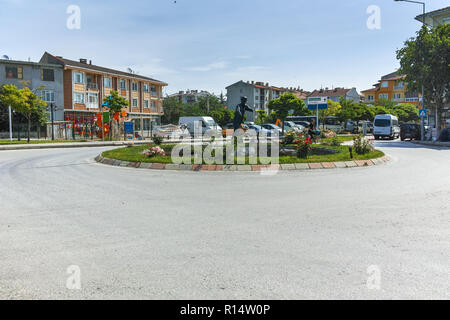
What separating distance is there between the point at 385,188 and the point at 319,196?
2.15 m

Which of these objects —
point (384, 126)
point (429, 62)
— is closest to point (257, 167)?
point (429, 62)

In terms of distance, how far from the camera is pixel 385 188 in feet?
30.0

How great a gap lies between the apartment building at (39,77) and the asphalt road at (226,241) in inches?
1680

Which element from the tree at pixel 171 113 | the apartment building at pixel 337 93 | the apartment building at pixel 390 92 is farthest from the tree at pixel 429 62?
the apartment building at pixel 337 93

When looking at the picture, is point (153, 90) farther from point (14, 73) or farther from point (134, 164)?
point (134, 164)

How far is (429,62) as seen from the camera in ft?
106

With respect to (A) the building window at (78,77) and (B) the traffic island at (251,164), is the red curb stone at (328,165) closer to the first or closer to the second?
(B) the traffic island at (251,164)

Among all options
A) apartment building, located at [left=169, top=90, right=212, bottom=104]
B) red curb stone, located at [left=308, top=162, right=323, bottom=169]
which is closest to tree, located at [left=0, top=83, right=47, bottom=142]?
red curb stone, located at [left=308, top=162, right=323, bottom=169]

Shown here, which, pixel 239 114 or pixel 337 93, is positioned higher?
pixel 337 93

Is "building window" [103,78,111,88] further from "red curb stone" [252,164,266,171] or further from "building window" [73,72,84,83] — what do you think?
"red curb stone" [252,164,266,171]

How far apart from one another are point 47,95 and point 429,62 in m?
44.0
